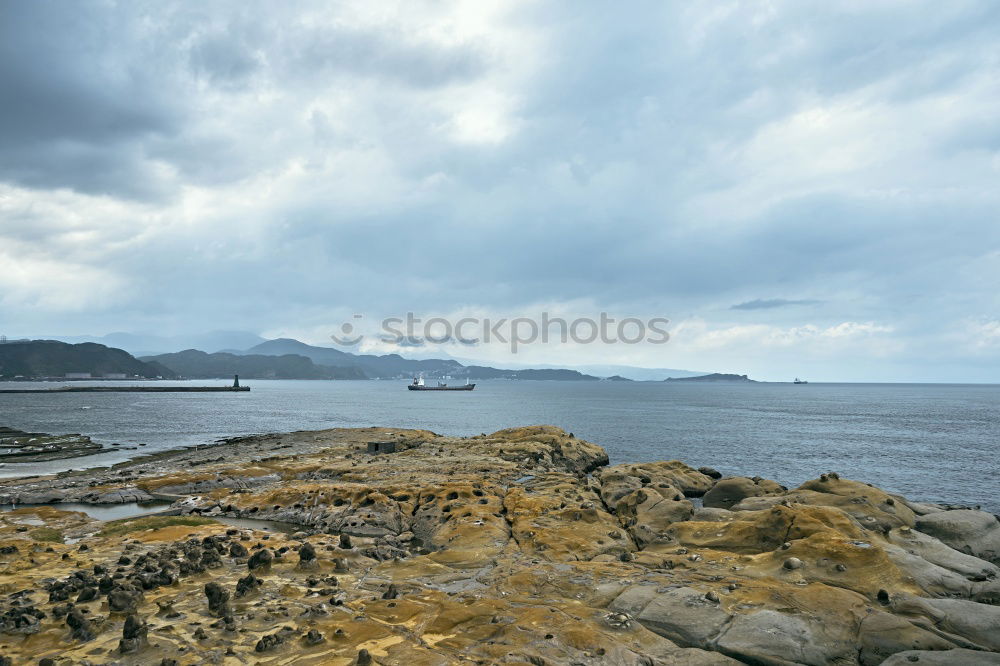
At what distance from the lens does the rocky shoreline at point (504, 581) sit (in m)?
17.0

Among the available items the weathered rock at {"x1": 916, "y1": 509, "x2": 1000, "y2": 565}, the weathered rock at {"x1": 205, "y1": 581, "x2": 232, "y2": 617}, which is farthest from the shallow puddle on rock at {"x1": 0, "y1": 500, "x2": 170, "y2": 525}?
the weathered rock at {"x1": 916, "y1": 509, "x2": 1000, "y2": 565}

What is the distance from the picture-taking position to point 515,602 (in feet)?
67.9

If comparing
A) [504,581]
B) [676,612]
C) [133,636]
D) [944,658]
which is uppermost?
[944,658]

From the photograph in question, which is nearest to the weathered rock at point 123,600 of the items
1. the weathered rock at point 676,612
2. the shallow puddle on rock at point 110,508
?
the weathered rock at point 676,612

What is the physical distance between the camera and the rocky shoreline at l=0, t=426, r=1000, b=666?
55.7 ft

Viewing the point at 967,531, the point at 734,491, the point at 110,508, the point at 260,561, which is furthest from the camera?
the point at 734,491

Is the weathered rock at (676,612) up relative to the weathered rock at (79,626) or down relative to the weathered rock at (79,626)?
up

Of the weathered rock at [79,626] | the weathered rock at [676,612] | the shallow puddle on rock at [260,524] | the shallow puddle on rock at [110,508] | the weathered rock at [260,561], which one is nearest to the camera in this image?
the weathered rock at [79,626]

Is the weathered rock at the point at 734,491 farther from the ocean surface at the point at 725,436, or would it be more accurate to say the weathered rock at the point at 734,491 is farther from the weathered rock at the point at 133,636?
the weathered rock at the point at 133,636

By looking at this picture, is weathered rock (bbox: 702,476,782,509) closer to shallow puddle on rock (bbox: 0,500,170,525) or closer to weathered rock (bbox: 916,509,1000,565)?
weathered rock (bbox: 916,509,1000,565)

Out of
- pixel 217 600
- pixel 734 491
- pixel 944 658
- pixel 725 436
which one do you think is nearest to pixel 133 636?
pixel 217 600

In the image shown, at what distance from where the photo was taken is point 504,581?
908 inches

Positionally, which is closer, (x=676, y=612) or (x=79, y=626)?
(x=79, y=626)

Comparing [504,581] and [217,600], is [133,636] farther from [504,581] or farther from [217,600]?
[504,581]
